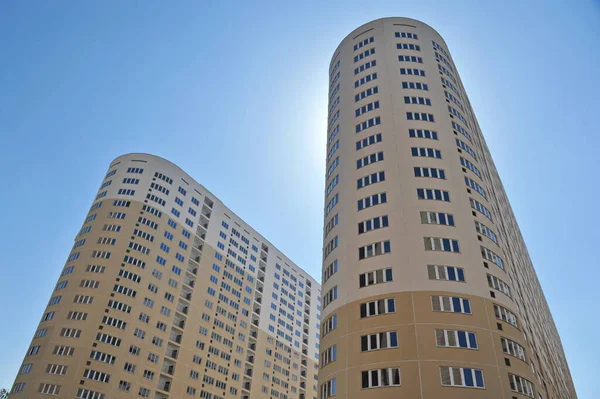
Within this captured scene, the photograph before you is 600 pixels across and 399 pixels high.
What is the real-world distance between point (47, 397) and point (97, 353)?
9571 mm

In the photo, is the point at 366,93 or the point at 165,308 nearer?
the point at 366,93

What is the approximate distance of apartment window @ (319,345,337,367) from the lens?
144ft

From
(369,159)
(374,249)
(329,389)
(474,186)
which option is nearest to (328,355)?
(329,389)

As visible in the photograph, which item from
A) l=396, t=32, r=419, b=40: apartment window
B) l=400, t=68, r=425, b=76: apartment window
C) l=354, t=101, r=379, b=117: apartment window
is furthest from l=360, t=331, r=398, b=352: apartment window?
l=396, t=32, r=419, b=40: apartment window

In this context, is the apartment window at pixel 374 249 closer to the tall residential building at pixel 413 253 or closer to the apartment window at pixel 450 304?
the tall residential building at pixel 413 253

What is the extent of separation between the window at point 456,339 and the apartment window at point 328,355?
10.6 meters

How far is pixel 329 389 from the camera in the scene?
42281 mm

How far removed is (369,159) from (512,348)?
26458 millimetres

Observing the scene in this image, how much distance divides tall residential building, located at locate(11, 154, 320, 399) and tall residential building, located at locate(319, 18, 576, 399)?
48393 mm

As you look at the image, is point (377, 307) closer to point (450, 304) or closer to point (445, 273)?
point (450, 304)

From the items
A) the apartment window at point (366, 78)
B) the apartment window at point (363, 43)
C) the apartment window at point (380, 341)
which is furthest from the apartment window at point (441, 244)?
the apartment window at point (363, 43)

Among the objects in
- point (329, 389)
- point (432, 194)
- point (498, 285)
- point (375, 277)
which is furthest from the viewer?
point (432, 194)

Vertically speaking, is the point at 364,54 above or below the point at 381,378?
above

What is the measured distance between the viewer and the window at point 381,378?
3769 cm
